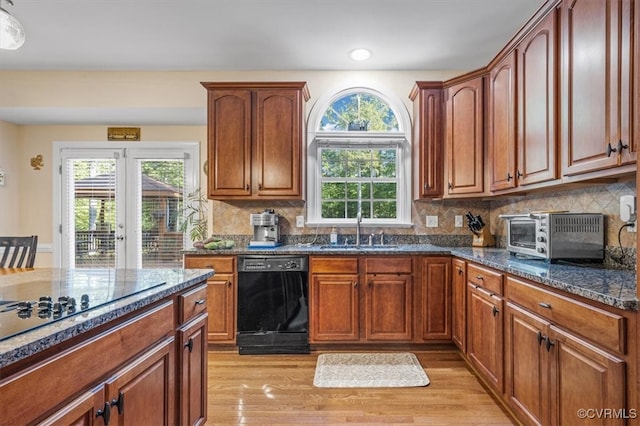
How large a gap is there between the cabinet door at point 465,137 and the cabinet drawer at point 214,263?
2131 mm

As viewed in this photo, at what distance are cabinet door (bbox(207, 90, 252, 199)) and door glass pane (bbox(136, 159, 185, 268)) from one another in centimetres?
107

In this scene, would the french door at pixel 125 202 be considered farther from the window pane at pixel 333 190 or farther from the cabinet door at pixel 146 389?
the cabinet door at pixel 146 389

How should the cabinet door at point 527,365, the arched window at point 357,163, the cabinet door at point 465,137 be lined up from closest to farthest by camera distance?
1. the cabinet door at point 527,365
2. the cabinet door at point 465,137
3. the arched window at point 357,163

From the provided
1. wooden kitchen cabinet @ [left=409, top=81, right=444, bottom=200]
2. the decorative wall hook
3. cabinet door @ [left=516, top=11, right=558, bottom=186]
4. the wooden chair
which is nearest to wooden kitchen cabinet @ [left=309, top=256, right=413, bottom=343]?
wooden kitchen cabinet @ [left=409, top=81, right=444, bottom=200]

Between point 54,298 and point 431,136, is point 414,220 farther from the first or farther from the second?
point 54,298

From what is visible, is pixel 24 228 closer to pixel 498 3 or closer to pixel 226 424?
pixel 226 424

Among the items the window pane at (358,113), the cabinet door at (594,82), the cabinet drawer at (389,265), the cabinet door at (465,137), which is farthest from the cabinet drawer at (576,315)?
the window pane at (358,113)

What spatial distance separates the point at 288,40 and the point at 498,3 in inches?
66.3

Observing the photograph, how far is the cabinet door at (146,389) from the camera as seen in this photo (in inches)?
41.9

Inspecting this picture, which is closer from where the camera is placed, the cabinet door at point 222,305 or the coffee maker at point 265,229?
the cabinet door at point 222,305

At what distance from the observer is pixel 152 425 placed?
127 centimetres

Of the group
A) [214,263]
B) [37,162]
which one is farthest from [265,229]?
[37,162]

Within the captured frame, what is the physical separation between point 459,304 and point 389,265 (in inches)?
25.1

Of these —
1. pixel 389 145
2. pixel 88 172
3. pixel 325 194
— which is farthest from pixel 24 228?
pixel 389 145
